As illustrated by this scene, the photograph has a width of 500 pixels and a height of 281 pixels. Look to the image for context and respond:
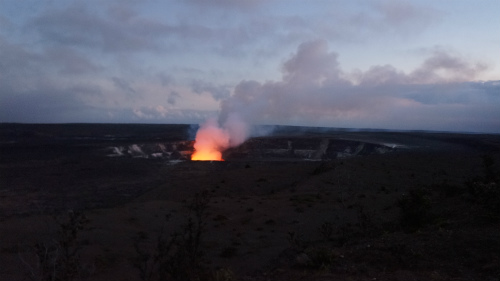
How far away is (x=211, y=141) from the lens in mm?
50375

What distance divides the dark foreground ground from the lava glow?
1025cm

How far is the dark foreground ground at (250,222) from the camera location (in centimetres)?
674

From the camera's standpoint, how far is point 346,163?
30.1 m

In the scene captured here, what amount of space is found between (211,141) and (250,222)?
35760mm

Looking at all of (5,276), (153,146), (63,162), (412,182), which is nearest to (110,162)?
(63,162)

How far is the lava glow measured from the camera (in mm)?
49312

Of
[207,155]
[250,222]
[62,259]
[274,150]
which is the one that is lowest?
[250,222]

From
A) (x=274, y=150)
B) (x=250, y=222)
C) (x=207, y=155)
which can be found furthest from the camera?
(x=274, y=150)

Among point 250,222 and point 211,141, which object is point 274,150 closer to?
point 211,141

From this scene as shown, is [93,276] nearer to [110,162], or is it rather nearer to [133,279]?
[133,279]

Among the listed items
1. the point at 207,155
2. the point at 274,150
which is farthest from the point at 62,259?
the point at 274,150

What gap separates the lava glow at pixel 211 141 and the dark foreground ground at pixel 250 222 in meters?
10.2

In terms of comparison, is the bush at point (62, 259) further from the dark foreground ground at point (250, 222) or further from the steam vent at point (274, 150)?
the steam vent at point (274, 150)

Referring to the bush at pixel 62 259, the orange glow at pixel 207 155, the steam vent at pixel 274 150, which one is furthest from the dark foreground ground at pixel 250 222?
the steam vent at pixel 274 150
